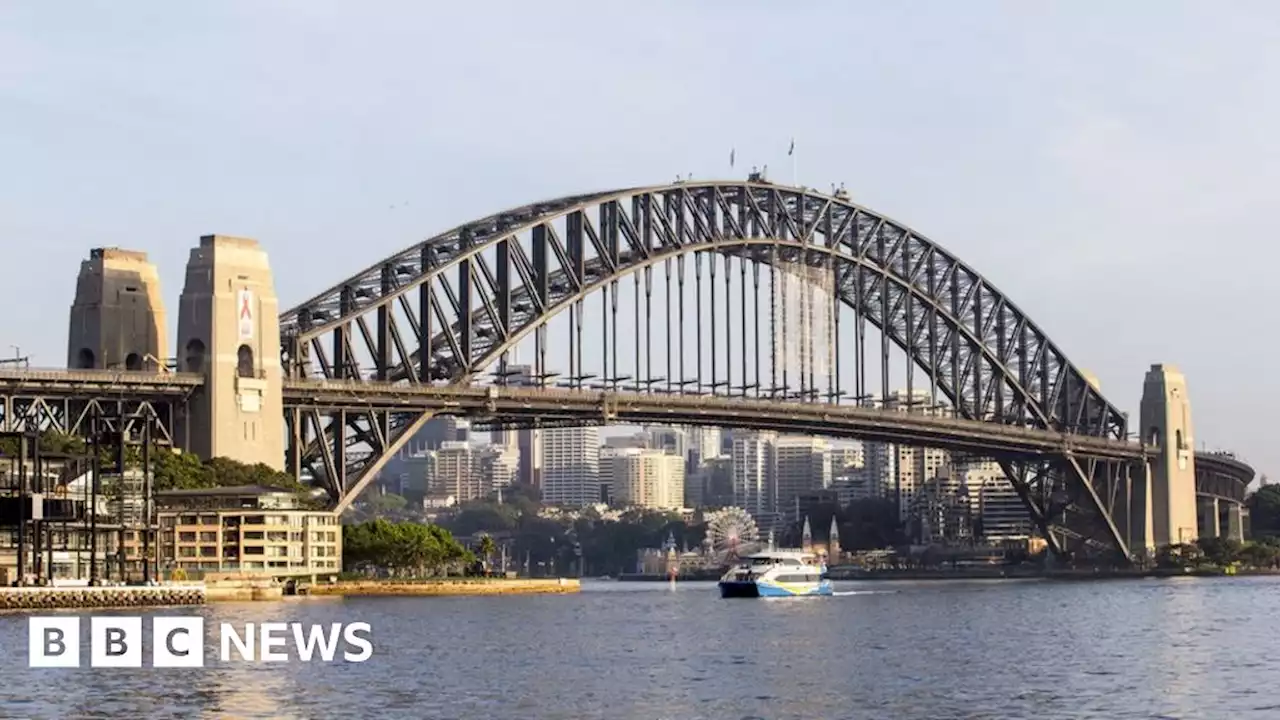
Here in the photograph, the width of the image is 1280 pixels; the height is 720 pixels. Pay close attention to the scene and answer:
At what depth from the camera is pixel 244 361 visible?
124 m

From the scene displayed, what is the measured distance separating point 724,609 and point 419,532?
27101 mm

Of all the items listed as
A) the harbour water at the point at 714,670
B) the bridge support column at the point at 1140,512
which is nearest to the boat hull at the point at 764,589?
the harbour water at the point at 714,670

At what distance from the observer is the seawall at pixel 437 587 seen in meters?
127

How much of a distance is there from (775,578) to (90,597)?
156ft

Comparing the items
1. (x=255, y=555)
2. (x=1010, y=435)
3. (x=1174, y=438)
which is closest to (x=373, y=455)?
(x=255, y=555)

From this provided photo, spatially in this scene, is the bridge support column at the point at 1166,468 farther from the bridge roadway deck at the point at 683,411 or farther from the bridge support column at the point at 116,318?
the bridge support column at the point at 116,318

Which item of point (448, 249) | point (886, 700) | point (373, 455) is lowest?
point (886, 700)

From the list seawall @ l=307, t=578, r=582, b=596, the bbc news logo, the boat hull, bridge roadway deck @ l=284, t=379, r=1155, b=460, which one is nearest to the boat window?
the boat hull

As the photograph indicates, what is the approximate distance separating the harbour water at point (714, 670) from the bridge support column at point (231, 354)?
31.8 feet

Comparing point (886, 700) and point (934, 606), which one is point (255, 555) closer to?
point (934, 606)

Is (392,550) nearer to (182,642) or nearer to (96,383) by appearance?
(96,383)

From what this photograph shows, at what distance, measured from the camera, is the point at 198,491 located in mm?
118250

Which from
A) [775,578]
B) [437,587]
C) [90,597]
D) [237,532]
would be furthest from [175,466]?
[775,578]

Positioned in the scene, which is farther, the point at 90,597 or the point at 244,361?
the point at 244,361
